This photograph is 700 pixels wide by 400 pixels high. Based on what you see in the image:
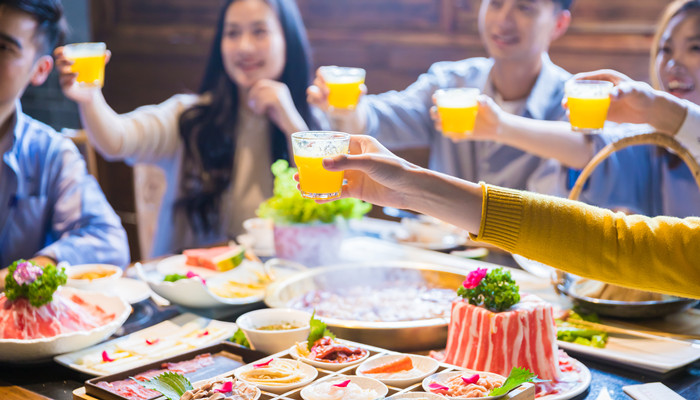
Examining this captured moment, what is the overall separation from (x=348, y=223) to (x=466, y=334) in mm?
1008

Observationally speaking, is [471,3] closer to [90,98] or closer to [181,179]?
[181,179]

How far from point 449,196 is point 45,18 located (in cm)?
212

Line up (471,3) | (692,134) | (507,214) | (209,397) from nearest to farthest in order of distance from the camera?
(209,397) → (507,214) → (692,134) → (471,3)

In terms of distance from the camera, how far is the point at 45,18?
2916mm

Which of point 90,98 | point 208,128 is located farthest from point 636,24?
point 90,98

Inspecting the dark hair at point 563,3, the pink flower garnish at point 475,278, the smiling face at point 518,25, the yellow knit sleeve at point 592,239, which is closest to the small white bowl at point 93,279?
the pink flower garnish at point 475,278

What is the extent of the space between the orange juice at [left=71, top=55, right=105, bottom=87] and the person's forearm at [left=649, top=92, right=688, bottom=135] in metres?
2.03

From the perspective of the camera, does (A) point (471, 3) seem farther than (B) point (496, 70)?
Yes

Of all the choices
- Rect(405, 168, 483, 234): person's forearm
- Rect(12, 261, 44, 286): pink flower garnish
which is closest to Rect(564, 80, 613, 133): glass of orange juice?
Rect(405, 168, 483, 234): person's forearm

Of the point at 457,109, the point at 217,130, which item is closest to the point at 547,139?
the point at 457,109

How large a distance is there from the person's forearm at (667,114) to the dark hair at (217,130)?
6.46ft

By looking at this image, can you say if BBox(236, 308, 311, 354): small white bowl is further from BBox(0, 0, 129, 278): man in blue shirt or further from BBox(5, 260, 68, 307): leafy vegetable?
BBox(0, 0, 129, 278): man in blue shirt

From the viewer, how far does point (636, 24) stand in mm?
4500

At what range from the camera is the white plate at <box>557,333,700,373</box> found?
1.71 metres
